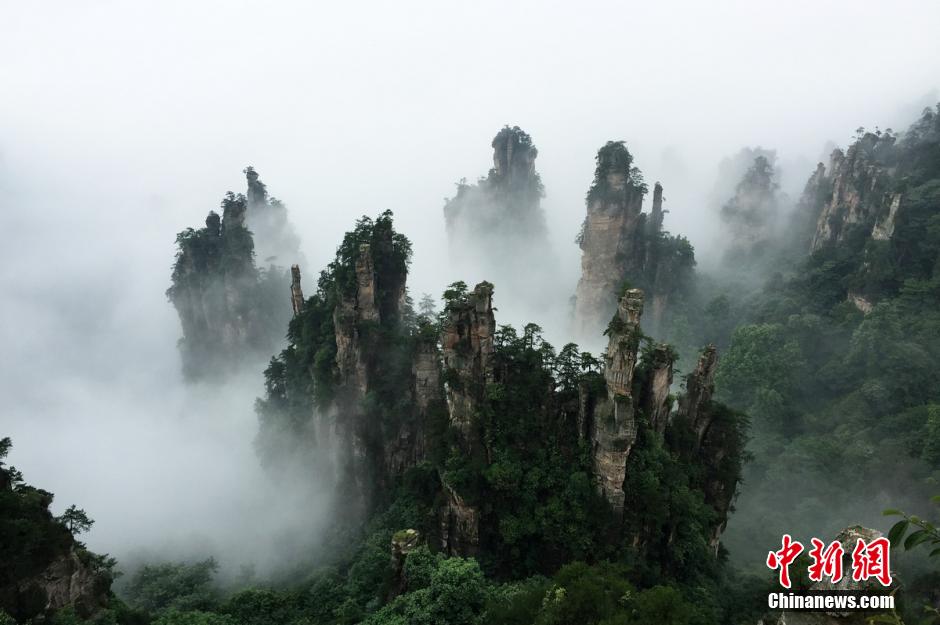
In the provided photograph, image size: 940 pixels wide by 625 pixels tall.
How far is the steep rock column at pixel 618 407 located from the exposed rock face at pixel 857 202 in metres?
41.3

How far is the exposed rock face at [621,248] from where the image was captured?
59688mm

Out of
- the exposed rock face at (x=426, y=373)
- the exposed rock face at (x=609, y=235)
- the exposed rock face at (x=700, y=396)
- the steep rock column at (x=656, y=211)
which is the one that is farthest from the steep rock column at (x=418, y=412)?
the steep rock column at (x=656, y=211)

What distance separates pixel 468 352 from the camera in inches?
1183

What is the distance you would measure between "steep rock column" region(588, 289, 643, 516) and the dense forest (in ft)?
0.36

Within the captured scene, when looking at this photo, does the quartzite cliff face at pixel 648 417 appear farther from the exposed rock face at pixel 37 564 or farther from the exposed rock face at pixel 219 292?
the exposed rock face at pixel 219 292

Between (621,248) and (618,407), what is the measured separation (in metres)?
38.9

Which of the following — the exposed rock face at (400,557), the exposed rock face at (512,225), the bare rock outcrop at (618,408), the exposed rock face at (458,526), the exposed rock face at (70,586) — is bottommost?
the exposed rock face at (70,586)

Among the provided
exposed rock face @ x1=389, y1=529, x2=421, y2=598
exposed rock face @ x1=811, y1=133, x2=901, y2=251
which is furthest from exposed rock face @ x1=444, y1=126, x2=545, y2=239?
exposed rock face @ x1=389, y1=529, x2=421, y2=598

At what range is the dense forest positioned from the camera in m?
23.8

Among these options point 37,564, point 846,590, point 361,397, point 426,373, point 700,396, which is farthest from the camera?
point 361,397

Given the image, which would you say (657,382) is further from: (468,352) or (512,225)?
(512,225)

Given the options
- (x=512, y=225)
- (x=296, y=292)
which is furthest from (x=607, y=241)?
(x=296, y=292)

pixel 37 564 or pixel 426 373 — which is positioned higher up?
pixel 426 373

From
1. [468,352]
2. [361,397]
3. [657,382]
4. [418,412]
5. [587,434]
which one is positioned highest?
[468,352]
